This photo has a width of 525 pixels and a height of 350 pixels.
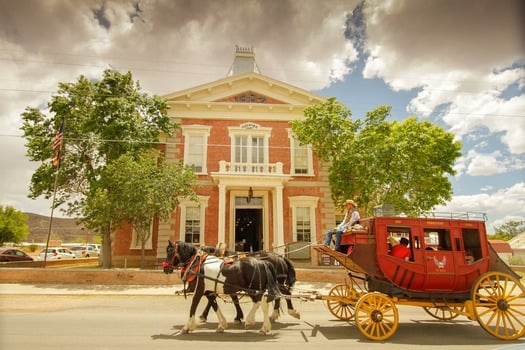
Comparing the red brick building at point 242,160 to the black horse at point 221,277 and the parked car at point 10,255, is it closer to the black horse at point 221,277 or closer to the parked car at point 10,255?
the parked car at point 10,255

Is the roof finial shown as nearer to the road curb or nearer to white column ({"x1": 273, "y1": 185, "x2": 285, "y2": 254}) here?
white column ({"x1": 273, "y1": 185, "x2": 285, "y2": 254})

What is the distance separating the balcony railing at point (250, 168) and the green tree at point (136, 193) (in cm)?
304

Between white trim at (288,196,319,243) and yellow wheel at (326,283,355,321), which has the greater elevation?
white trim at (288,196,319,243)

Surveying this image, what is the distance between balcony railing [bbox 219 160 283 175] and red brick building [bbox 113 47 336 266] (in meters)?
0.06

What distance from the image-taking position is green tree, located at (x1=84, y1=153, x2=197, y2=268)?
15188 mm

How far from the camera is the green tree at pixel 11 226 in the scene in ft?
156

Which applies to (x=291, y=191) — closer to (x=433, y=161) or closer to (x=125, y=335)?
(x=433, y=161)

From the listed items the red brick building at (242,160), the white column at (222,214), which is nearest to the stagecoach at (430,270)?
the white column at (222,214)

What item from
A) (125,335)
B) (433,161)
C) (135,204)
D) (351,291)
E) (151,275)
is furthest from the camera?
(433,161)

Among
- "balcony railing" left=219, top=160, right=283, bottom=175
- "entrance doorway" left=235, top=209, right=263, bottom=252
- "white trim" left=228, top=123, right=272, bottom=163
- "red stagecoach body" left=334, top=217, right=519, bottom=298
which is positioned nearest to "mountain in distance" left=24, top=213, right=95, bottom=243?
"entrance doorway" left=235, top=209, right=263, bottom=252

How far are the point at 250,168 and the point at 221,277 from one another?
40.6 feet

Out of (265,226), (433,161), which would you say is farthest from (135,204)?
(433,161)

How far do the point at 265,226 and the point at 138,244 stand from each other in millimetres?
7800

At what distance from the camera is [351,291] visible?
7.91 meters
